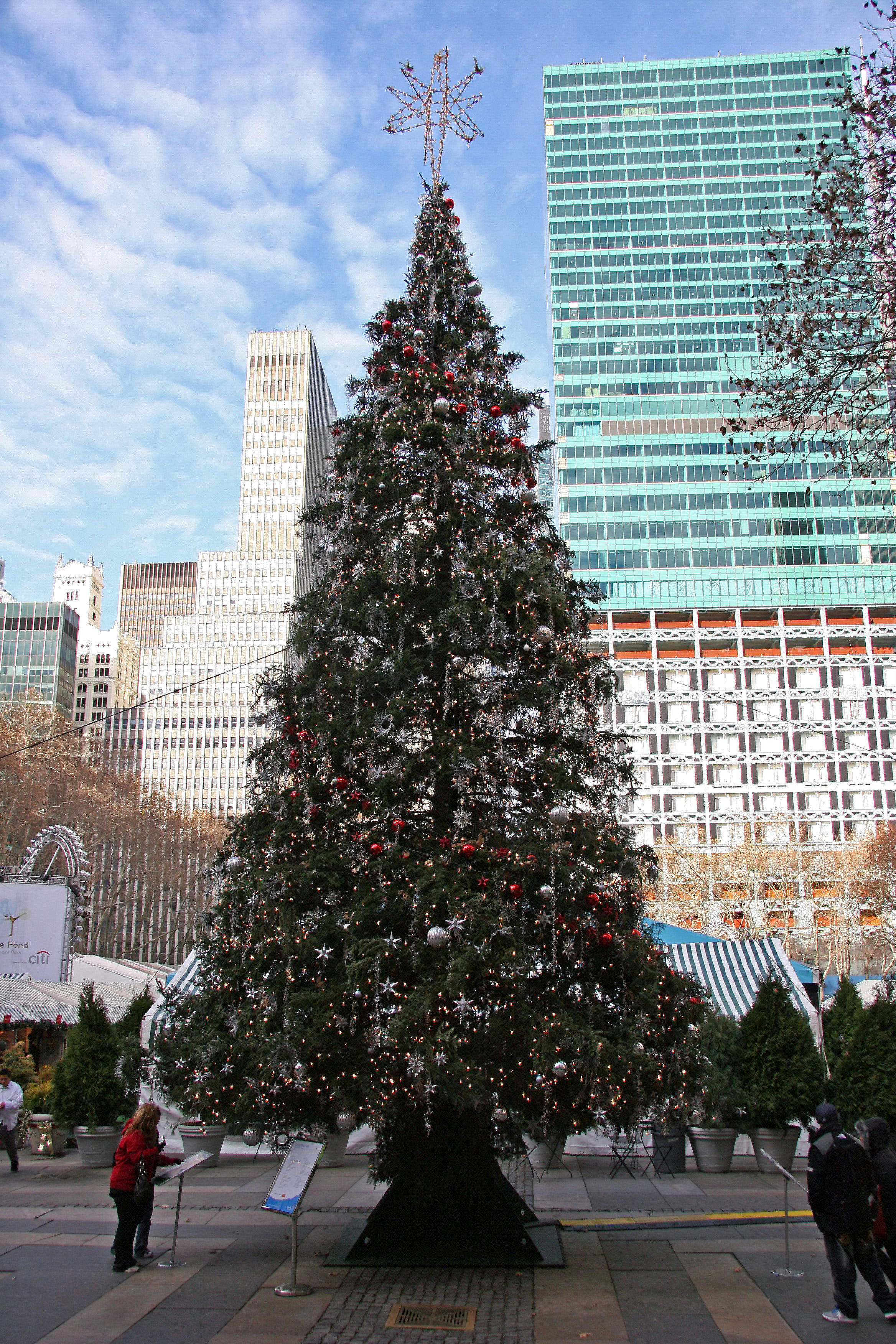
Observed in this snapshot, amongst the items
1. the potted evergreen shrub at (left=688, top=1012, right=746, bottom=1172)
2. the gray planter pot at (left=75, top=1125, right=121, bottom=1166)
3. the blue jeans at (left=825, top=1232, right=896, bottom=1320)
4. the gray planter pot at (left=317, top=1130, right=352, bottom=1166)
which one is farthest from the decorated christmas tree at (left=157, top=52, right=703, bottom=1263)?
the gray planter pot at (left=75, top=1125, right=121, bottom=1166)

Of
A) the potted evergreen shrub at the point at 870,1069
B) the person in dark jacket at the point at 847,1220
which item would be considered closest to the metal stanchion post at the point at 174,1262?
the person in dark jacket at the point at 847,1220

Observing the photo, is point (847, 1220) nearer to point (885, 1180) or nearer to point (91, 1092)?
point (885, 1180)

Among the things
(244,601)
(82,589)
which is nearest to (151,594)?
(82,589)

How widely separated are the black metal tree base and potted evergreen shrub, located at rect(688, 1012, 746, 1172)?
5332 mm

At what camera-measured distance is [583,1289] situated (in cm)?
772

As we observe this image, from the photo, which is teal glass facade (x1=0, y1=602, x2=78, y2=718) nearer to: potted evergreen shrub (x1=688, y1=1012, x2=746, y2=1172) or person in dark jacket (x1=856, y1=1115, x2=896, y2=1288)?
potted evergreen shrub (x1=688, y1=1012, x2=746, y2=1172)

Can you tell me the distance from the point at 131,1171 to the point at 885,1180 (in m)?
6.16

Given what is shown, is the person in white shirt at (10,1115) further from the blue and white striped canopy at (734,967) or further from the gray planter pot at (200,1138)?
the blue and white striped canopy at (734,967)

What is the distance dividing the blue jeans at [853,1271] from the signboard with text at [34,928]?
16067mm

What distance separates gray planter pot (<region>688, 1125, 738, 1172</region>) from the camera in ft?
44.3

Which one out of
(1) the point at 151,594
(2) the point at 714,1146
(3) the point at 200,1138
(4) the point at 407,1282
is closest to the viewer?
(4) the point at 407,1282

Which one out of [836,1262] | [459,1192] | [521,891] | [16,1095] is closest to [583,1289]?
[459,1192]

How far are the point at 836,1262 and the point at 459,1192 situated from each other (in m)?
3.09

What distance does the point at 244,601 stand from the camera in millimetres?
119875
